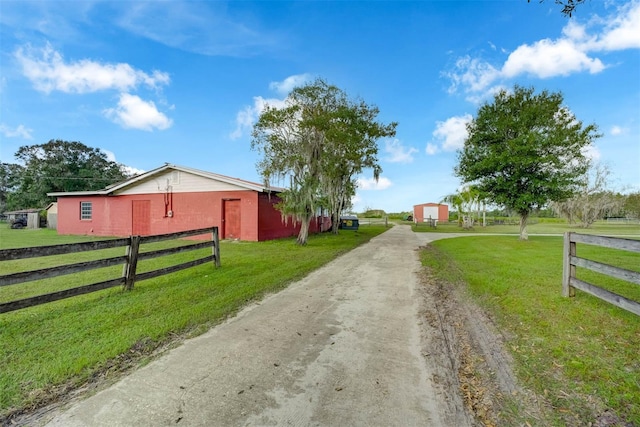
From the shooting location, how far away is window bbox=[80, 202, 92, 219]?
752 inches

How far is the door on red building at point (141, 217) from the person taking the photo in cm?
1753

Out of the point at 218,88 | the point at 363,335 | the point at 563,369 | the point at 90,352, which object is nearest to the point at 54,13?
the point at 218,88

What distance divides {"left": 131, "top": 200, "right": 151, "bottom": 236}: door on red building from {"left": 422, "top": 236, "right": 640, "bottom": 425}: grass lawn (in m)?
16.9

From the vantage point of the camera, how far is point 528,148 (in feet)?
44.7

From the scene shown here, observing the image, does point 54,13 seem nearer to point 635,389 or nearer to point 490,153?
point 635,389

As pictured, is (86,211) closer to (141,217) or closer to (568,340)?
(141,217)

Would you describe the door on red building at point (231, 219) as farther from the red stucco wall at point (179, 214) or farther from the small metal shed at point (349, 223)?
the small metal shed at point (349, 223)

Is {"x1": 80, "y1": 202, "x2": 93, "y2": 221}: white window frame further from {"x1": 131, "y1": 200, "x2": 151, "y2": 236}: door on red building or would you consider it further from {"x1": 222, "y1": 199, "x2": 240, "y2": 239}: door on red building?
{"x1": 222, "y1": 199, "x2": 240, "y2": 239}: door on red building

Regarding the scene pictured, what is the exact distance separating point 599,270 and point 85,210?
2455 cm

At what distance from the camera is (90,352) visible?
315cm

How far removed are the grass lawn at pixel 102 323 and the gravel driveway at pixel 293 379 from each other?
42 cm

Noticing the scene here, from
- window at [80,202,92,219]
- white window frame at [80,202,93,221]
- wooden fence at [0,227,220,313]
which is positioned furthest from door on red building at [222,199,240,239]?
window at [80,202,92,219]

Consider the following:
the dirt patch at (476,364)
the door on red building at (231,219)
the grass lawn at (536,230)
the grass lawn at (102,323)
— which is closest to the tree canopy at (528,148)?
the grass lawn at (536,230)

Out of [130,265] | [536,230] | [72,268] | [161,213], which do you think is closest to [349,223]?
[161,213]
